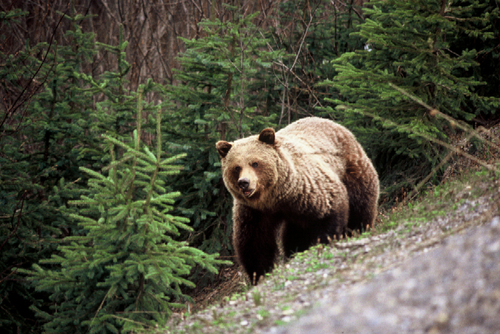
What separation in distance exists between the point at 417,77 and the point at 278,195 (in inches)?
124

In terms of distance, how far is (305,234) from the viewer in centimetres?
548

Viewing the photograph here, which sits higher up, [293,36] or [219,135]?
[293,36]

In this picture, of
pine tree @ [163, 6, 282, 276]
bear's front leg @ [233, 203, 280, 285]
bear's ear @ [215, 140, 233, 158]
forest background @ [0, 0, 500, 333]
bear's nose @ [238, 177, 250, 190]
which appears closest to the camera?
bear's nose @ [238, 177, 250, 190]

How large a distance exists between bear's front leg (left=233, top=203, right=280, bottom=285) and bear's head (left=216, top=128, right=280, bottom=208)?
0.24 metres

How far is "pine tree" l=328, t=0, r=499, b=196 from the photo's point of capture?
6.25m

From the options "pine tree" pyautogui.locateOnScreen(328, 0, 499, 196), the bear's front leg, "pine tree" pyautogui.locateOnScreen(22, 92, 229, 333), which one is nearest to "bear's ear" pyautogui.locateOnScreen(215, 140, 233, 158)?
the bear's front leg

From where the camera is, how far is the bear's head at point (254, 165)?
508cm

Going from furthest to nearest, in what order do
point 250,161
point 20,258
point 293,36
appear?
point 293,36, point 20,258, point 250,161

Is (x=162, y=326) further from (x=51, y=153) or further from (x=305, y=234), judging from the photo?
(x=51, y=153)

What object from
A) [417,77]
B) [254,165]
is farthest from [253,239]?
[417,77]

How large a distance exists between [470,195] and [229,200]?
4160mm

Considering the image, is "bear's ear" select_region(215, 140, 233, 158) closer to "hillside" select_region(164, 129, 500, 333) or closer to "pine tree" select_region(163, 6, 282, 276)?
"pine tree" select_region(163, 6, 282, 276)

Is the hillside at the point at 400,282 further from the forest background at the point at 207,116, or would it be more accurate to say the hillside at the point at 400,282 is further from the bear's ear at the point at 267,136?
the forest background at the point at 207,116

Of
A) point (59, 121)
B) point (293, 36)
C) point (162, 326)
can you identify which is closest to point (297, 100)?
point (293, 36)
